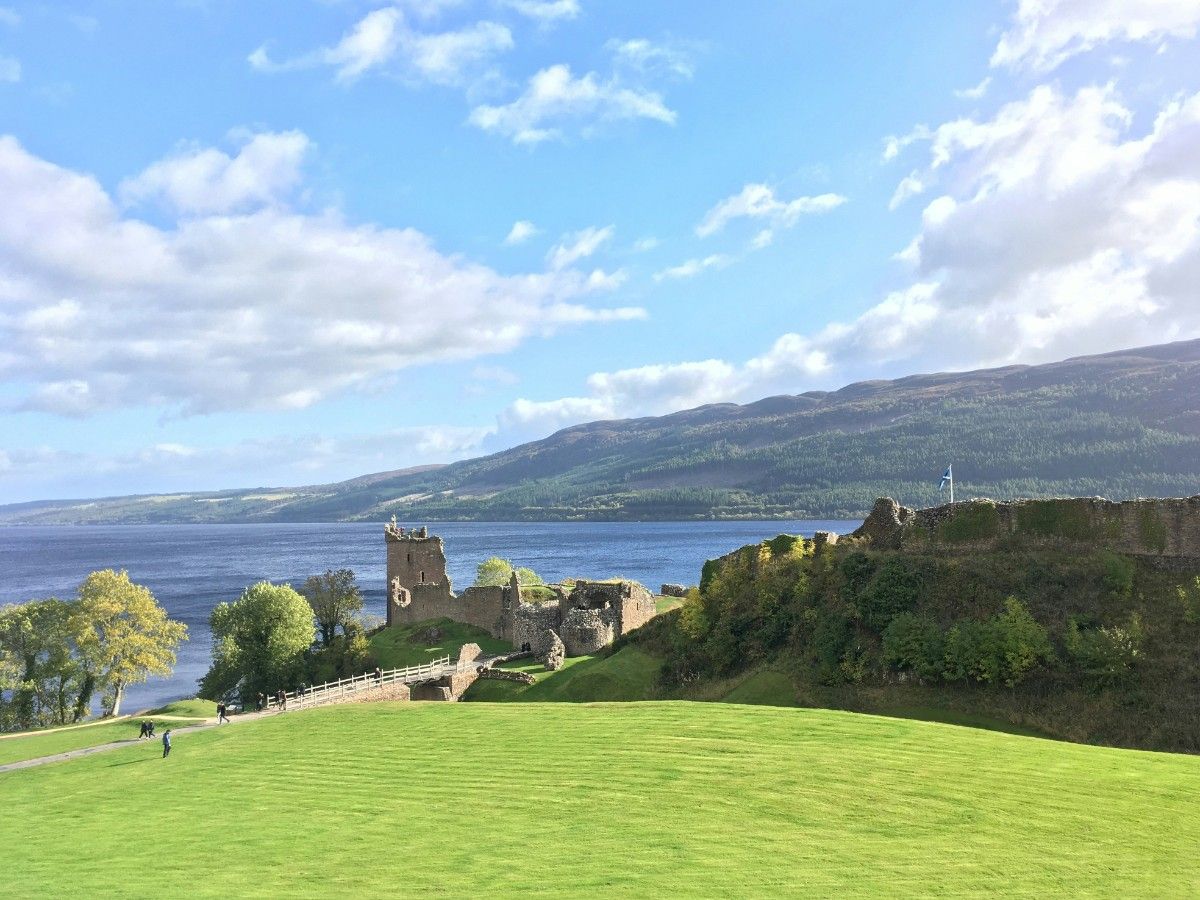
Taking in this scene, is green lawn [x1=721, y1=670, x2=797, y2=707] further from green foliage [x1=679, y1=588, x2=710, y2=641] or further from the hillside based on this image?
green foliage [x1=679, y1=588, x2=710, y2=641]

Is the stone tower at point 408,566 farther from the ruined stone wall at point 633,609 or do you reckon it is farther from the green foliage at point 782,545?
the green foliage at point 782,545

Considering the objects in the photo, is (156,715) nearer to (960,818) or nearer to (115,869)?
(115,869)

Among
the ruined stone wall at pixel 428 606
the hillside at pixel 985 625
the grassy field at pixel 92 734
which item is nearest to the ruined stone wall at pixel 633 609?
the hillside at pixel 985 625

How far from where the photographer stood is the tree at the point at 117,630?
5153cm

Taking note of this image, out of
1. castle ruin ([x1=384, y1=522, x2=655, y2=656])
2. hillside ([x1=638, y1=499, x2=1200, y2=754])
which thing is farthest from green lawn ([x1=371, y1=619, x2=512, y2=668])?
hillside ([x1=638, y1=499, x2=1200, y2=754])

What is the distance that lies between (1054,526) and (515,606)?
123 feet

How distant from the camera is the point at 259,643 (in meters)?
60.4

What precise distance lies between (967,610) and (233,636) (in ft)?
165

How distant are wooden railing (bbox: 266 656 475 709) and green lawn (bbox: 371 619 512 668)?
14.7ft

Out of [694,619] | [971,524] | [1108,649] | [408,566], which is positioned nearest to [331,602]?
[408,566]

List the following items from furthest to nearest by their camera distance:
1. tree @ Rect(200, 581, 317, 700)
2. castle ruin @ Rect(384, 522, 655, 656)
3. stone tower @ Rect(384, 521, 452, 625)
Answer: stone tower @ Rect(384, 521, 452, 625), tree @ Rect(200, 581, 317, 700), castle ruin @ Rect(384, 522, 655, 656)

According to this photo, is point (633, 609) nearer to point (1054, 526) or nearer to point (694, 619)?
point (694, 619)

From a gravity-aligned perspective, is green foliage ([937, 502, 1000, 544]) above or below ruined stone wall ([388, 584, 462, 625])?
above

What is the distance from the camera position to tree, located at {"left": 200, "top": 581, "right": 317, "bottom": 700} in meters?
59.1
